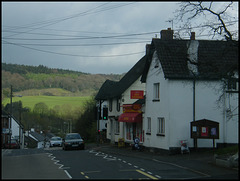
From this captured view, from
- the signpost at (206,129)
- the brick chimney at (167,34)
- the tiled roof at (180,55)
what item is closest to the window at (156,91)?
the tiled roof at (180,55)

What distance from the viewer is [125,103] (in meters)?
36.5

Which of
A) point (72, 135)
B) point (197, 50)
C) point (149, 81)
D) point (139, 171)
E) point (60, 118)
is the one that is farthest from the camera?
point (60, 118)

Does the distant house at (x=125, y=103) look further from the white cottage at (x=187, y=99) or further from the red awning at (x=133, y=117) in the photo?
the white cottage at (x=187, y=99)

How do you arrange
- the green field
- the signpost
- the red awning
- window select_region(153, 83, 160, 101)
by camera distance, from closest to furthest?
the signpost
window select_region(153, 83, 160, 101)
the red awning
the green field

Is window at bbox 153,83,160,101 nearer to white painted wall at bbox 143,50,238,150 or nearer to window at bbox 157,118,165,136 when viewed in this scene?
white painted wall at bbox 143,50,238,150

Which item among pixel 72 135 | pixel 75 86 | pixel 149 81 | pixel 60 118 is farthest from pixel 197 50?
pixel 60 118

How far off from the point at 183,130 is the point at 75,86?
63.9 m

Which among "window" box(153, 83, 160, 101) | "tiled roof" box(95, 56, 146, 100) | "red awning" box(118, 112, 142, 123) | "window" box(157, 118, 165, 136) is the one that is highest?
"tiled roof" box(95, 56, 146, 100)

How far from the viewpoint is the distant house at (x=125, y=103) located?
104 feet

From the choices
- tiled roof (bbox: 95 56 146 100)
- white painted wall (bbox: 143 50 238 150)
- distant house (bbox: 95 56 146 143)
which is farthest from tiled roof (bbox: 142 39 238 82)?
tiled roof (bbox: 95 56 146 100)

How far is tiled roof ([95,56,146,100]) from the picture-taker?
1443 inches

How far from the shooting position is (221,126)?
24.9 m

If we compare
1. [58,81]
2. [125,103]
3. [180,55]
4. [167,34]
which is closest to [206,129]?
[180,55]

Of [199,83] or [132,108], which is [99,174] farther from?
[132,108]
